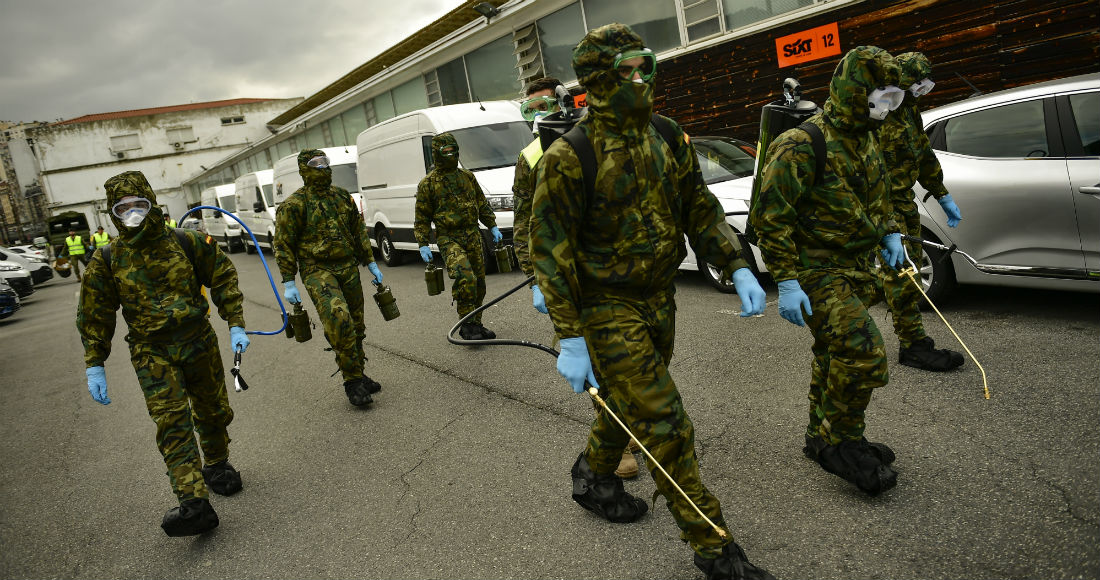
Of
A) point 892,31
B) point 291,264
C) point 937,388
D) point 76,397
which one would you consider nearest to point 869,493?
point 937,388

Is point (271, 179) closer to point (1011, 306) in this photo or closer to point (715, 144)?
point (715, 144)

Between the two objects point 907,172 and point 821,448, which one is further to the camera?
point 907,172

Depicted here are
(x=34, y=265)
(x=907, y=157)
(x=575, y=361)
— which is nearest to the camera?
(x=575, y=361)

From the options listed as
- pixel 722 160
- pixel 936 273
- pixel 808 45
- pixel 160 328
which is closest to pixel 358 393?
pixel 160 328

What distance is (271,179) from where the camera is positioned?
20.4 m

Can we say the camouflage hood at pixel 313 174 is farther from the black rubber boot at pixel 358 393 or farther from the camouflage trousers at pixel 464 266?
the black rubber boot at pixel 358 393

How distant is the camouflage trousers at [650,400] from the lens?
2.58m

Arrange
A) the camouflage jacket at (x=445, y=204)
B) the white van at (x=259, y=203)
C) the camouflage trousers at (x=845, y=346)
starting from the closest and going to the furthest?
the camouflage trousers at (x=845, y=346)
the camouflage jacket at (x=445, y=204)
the white van at (x=259, y=203)

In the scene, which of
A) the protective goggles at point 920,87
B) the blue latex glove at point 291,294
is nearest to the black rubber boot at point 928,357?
the protective goggles at point 920,87

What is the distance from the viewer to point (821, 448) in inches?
134

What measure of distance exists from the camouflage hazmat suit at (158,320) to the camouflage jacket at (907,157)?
14.7ft

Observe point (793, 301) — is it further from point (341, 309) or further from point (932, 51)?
point (932, 51)

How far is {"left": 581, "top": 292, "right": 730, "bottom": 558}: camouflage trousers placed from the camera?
101 inches

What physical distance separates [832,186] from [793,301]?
0.63 metres
